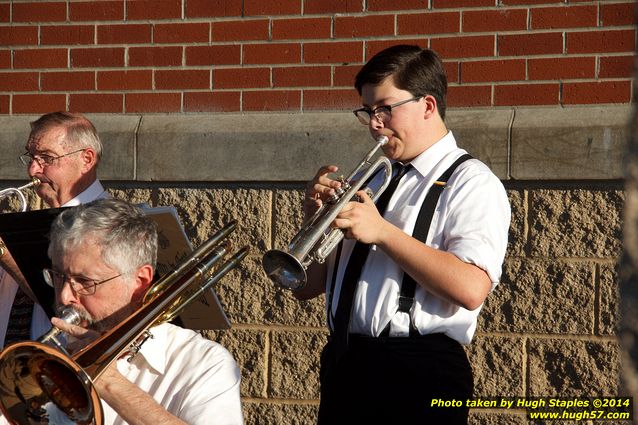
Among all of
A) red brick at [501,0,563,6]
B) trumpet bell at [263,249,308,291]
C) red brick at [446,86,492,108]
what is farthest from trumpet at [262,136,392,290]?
red brick at [501,0,563,6]

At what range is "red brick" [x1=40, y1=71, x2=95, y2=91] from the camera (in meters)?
4.76

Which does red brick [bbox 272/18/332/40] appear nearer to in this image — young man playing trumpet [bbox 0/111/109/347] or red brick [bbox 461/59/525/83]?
red brick [bbox 461/59/525/83]

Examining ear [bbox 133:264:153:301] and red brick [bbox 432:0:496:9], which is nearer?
ear [bbox 133:264:153:301]

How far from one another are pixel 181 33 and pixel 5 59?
96cm

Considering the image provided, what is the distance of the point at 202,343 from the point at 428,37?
2.14 metres

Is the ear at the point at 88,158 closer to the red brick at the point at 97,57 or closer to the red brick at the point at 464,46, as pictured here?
the red brick at the point at 97,57

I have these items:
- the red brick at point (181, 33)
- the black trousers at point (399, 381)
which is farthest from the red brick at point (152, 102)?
the black trousers at point (399, 381)

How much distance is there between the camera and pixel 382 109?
118 inches

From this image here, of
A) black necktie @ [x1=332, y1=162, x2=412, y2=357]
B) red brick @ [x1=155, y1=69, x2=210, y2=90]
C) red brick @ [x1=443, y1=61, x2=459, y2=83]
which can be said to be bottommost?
black necktie @ [x1=332, y1=162, x2=412, y2=357]

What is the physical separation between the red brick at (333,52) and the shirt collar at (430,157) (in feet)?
4.61

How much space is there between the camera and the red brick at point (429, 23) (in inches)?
167

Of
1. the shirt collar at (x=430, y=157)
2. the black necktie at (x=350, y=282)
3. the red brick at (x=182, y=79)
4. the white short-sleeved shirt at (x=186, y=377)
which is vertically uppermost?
the red brick at (x=182, y=79)

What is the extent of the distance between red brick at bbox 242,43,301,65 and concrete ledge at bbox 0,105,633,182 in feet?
0.85

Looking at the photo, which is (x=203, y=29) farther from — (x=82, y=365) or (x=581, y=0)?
(x=82, y=365)
